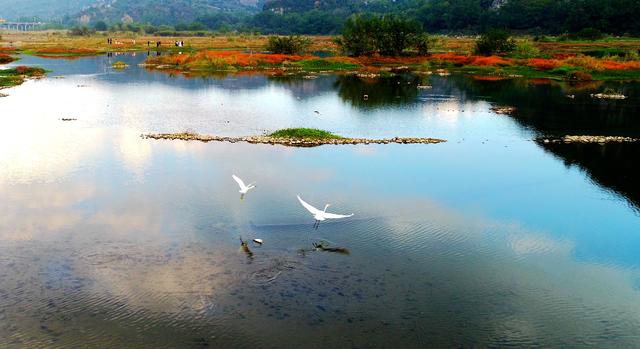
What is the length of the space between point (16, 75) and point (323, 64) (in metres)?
39.4

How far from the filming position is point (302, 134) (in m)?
34.8

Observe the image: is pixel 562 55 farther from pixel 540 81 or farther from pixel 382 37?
pixel 382 37

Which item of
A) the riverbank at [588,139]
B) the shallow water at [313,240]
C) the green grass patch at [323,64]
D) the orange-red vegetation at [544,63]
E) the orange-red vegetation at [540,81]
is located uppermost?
the orange-red vegetation at [544,63]

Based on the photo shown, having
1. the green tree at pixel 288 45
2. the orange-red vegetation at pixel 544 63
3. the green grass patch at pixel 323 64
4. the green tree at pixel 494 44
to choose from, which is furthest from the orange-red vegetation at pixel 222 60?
the orange-red vegetation at pixel 544 63

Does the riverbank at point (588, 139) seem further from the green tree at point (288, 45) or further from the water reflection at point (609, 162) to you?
the green tree at point (288, 45)

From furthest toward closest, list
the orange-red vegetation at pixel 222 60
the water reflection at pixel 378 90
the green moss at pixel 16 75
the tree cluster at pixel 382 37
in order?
the tree cluster at pixel 382 37
the orange-red vegetation at pixel 222 60
the green moss at pixel 16 75
the water reflection at pixel 378 90

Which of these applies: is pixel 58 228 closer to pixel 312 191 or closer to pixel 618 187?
pixel 312 191

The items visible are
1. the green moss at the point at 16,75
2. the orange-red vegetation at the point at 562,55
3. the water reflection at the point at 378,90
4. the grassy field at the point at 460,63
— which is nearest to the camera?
the water reflection at the point at 378,90

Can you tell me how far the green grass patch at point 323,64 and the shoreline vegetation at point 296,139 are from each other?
47.0 meters

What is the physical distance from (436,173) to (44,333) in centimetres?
1947

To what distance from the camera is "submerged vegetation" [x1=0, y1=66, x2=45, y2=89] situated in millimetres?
57906

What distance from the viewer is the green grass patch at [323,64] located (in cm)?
8094

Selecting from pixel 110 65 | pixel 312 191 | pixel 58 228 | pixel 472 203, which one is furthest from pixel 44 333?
pixel 110 65

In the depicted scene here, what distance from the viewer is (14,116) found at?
1582 inches
